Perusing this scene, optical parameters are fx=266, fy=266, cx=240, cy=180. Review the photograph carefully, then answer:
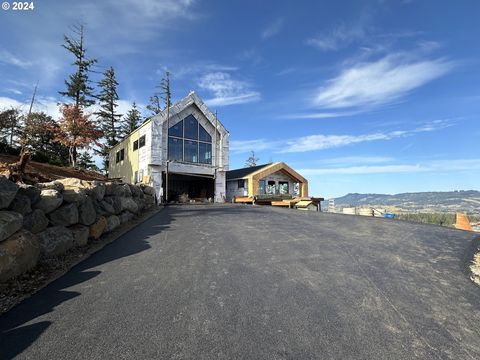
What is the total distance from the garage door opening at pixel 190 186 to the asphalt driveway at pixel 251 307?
20.6 m

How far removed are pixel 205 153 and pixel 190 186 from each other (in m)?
6.81

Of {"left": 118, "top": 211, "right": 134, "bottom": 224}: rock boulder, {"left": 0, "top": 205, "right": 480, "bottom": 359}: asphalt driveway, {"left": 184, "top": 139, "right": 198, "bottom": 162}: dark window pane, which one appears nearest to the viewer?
{"left": 0, "top": 205, "right": 480, "bottom": 359}: asphalt driveway

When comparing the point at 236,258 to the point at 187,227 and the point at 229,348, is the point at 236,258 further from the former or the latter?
the point at 187,227

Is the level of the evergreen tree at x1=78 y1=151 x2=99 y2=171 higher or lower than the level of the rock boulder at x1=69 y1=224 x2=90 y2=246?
higher

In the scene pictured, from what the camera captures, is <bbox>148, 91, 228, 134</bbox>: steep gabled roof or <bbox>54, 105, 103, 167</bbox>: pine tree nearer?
<bbox>148, 91, 228, 134</bbox>: steep gabled roof

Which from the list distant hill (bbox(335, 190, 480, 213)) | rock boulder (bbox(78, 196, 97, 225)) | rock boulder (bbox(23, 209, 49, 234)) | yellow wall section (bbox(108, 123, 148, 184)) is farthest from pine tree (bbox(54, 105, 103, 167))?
distant hill (bbox(335, 190, 480, 213))

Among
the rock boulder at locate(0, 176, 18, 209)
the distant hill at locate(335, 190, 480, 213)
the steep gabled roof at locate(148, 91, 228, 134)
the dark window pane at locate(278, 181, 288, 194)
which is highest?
the steep gabled roof at locate(148, 91, 228, 134)

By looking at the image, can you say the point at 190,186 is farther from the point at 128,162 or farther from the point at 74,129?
the point at 74,129

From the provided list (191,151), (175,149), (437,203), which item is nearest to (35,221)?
(175,149)

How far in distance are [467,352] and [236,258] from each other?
13.3 ft

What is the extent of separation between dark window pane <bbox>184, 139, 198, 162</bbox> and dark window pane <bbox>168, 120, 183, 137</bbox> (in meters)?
0.91

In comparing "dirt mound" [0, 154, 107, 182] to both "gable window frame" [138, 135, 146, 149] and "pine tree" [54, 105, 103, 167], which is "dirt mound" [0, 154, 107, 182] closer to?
"gable window frame" [138, 135, 146, 149]

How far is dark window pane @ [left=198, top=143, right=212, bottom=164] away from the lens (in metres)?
25.3

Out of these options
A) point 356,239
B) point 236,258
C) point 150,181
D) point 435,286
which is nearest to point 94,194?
point 236,258
